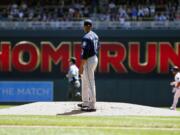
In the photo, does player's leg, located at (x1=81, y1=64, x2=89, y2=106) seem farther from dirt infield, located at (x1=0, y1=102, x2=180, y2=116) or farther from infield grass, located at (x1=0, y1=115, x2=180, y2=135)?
infield grass, located at (x1=0, y1=115, x2=180, y2=135)

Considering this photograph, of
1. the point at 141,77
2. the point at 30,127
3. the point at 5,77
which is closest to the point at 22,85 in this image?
the point at 5,77

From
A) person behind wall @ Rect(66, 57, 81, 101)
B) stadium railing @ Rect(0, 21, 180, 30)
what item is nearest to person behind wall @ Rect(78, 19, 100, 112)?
person behind wall @ Rect(66, 57, 81, 101)

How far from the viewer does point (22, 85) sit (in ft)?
98.7

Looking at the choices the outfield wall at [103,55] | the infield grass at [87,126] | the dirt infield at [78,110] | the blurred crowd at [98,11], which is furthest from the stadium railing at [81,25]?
the infield grass at [87,126]

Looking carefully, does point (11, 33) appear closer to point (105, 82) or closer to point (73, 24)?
point (73, 24)

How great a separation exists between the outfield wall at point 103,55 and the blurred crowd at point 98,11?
94cm

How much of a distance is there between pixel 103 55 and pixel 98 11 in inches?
101

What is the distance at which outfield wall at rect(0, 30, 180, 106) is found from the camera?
3034 cm

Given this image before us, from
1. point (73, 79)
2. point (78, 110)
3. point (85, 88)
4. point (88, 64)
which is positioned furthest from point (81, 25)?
point (88, 64)

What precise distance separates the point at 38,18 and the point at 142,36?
5.18 m

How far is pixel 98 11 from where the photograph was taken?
31.9 m

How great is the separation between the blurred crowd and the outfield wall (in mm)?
939

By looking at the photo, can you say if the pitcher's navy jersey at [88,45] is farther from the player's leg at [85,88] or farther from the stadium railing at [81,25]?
the stadium railing at [81,25]

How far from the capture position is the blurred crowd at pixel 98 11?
101ft
